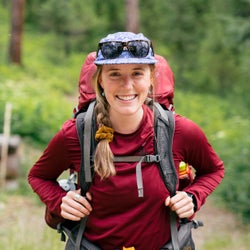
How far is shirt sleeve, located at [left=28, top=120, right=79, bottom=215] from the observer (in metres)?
2.74

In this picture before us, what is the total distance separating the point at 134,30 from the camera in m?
22.6

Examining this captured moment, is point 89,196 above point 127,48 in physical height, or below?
below

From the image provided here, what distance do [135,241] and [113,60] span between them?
0.78 meters

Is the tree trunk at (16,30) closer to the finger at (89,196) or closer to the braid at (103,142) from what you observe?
the braid at (103,142)

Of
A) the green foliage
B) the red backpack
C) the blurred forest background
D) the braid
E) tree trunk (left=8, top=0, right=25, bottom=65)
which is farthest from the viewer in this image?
tree trunk (left=8, top=0, right=25, bottom=65)

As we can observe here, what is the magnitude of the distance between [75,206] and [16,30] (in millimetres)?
21280

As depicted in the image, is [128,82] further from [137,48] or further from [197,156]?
[197,156]

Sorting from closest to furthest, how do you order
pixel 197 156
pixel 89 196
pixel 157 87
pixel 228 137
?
pixel 89 196 < pixel 197 156 < pixel 157 87 < pixel 228 137

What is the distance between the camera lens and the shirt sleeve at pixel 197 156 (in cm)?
272

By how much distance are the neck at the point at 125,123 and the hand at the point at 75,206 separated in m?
0.31

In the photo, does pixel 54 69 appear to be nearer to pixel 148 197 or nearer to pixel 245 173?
pixel 245 173

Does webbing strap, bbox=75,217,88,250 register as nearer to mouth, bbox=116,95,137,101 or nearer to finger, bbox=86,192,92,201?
finger, bbox=86,192,92,201

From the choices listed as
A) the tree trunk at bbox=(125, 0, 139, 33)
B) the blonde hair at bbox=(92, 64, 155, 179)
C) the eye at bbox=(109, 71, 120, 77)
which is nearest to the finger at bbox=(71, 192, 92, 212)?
the blonde hair at bbox=(92, 64, 155, 179)

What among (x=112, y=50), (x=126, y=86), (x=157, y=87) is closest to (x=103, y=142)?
(x=126, y=86)
